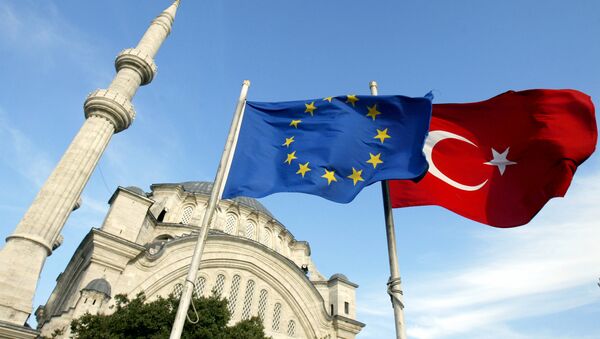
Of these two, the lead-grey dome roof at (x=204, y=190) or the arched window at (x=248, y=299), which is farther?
the lead-grey dome roof at (x=204, y=190)

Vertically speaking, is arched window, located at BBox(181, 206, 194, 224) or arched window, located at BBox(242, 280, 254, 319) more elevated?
arched window, located at BBox(181, 206, 194, 224)

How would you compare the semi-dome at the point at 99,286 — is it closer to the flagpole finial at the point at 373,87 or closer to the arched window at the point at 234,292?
the arched window at the point at 234,292

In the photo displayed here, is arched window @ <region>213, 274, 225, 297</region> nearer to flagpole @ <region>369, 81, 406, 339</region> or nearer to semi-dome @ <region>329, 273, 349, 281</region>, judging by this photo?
semi-dome @ <region>329, 273, 349, 281</region>

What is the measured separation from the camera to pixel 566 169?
6.57 metres

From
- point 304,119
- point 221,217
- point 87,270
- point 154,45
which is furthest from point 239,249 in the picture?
point 304,119

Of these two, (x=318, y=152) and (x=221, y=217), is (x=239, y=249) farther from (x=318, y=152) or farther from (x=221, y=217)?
(x=318, y=152)

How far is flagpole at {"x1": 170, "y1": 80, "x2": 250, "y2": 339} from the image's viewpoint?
547 centimetres

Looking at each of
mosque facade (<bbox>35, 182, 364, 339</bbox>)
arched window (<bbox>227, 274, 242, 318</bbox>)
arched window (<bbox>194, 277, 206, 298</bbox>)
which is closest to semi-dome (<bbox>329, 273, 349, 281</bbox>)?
mosque facade (<bbox>35, 182, 364, 339</bbox>)

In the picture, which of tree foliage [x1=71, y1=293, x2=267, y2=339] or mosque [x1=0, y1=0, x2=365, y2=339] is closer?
tree foliage [x1=71, y1=293, x2=267, y2=339]

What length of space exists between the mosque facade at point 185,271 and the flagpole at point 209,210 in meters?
14.0

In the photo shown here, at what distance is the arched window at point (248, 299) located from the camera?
2400 centimetres

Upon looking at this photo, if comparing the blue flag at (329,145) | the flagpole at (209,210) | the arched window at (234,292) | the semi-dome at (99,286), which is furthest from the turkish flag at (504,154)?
the arched window at (234,292)

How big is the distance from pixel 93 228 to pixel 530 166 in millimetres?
20141

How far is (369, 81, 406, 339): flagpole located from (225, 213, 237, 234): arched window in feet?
86.8
